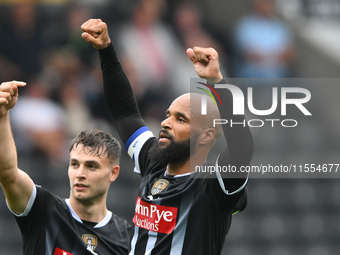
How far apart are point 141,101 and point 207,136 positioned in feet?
13.9

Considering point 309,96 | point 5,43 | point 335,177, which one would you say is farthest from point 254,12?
point 5,43

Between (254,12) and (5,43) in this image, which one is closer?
(5,43)

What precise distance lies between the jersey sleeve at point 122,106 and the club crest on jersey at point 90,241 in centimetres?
62

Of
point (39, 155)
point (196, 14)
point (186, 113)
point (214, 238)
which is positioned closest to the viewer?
point (214, 238)

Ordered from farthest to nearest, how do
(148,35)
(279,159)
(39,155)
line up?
(148,35)
(279,159)
(39,155)

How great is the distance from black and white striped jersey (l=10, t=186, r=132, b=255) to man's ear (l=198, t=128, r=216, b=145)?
0.97 m

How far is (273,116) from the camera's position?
331 inches

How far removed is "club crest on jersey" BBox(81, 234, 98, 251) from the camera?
3.60 meters

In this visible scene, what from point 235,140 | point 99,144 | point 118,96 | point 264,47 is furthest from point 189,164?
point 264,47

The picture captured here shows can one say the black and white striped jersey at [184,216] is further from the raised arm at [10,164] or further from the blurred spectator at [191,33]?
the blurred spectator at [191,33]

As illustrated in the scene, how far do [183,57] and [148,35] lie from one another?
73cm

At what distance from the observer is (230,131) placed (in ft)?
9.68

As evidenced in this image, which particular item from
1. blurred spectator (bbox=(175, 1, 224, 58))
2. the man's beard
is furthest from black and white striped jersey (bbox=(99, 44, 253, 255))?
blurred spectator (bbox=(175, 1, 224, 58))

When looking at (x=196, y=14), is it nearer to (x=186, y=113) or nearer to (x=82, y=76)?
(x=82, y=76)
